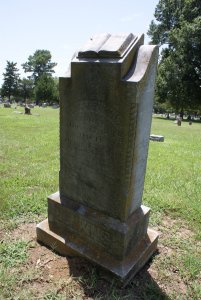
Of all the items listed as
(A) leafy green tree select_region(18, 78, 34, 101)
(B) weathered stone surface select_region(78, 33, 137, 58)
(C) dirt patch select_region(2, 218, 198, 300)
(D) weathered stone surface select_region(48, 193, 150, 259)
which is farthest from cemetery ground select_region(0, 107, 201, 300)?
(A) leafy green tree select_region(18, 78, 34, 101)

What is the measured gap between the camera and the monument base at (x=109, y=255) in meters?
2.75

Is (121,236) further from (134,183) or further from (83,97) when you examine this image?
(83,97)

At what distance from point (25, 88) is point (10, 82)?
15.5ft

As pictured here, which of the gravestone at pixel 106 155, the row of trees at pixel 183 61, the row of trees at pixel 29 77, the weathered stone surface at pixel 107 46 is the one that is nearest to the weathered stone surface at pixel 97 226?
the gravestone at pixel 106 155

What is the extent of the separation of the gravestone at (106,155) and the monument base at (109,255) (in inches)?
0.4

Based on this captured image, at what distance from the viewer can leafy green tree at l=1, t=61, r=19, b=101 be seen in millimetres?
74125

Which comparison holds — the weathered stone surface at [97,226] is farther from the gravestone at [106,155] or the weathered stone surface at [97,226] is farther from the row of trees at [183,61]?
the row of trees at [183,61]

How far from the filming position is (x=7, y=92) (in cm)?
7438

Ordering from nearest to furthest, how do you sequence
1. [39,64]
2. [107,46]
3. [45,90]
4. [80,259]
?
[107,46]
[80,259]
[45,90]
[39,64]

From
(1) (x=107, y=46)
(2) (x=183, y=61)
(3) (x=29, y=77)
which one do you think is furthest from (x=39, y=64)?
(1) (x=107, y=46)

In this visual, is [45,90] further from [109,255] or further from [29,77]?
[109,255]

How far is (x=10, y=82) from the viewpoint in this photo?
245 feet

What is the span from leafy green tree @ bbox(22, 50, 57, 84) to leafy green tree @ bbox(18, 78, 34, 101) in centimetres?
328

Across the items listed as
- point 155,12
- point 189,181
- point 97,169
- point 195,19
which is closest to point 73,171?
point 97,169
